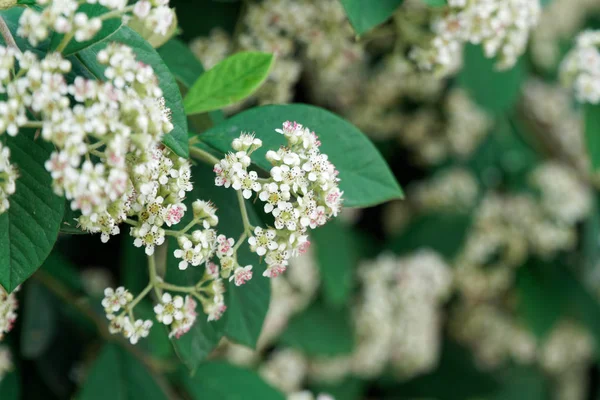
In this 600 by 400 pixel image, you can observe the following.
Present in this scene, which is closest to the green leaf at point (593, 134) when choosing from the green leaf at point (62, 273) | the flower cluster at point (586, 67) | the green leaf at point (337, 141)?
the flower cluster at point (586, 67)

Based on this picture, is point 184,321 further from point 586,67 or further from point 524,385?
point 524,385

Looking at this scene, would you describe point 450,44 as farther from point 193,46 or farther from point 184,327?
point 184,327

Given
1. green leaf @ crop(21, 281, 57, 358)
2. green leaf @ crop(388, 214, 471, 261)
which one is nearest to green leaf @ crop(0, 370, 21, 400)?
green leaf @ crop(21, 281, 57, 358)

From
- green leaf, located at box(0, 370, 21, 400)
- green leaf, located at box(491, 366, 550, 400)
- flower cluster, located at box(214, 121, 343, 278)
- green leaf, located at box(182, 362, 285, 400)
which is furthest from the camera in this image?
green leaf, located at box(491, 366, 550, 400)

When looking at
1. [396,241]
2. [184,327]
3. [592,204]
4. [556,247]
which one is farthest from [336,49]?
[592,204]

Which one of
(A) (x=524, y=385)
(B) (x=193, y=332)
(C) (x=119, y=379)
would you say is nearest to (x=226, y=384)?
(C) (x=119, y=379)

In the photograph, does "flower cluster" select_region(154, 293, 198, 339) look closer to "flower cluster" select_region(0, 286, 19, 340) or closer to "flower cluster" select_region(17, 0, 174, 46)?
"flower cluster" select_region(0, 286, 19, 340)
